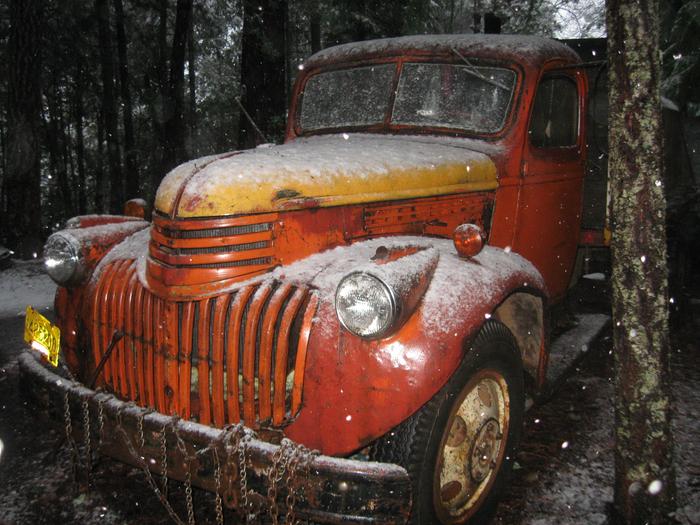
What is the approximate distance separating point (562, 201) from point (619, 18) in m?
1.80

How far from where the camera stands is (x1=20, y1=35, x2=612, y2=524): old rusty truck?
2037 millimetres

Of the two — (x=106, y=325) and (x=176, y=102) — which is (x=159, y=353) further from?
(x=176, y=102)

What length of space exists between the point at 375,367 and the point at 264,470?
0.52m

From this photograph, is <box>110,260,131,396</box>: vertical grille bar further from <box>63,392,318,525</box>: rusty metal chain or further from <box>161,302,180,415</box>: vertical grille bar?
<box>63,392,318,525</box>: rusty metal chain

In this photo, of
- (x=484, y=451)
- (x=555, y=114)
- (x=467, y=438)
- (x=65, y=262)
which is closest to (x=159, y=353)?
(x=65, y=262)

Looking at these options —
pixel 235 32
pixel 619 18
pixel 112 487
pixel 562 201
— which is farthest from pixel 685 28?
pixel 235 32

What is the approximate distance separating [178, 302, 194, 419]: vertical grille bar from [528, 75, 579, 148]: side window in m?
2.36

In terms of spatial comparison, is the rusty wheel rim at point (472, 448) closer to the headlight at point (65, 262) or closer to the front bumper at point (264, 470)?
the front bumper at point (264, 470)

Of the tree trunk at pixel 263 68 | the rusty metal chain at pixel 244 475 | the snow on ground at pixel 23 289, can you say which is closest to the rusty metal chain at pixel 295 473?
the rusty metal chain at pixel 244 475

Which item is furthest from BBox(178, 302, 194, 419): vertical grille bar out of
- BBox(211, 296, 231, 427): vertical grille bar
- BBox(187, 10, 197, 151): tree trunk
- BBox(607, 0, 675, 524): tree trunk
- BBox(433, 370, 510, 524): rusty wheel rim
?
BBox(187, 10, 197, 151): tree trunk

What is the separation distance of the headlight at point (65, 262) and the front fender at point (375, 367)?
4.44 feet

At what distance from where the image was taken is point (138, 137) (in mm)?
22828

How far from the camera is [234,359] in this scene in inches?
87.0

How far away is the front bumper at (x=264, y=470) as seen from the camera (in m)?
1.92
